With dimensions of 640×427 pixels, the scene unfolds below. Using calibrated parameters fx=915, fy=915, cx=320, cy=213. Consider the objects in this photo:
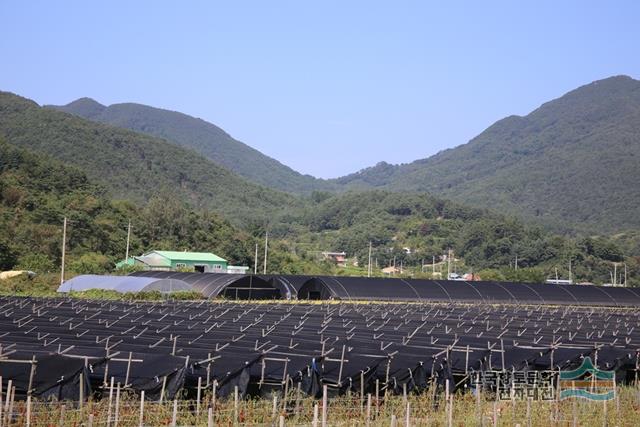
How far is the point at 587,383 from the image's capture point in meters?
16.2

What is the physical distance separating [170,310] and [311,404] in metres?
15.8

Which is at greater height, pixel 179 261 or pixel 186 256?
pixel 186 256

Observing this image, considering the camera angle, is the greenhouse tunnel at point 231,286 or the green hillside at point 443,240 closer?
the greenhouse tunnel at point 231,286

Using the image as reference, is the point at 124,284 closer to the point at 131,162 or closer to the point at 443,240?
the point at 443,240

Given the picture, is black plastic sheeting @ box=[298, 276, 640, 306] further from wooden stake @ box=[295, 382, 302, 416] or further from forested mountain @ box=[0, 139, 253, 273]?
wooden stake @ box=[295, 382, 302, 416]

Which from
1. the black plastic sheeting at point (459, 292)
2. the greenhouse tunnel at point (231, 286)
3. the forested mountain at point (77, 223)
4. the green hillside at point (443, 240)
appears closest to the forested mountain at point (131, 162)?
→ the green hillside at point (443, 240)

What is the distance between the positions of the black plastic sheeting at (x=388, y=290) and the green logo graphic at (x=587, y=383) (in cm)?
2243

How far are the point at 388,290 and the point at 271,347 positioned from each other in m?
24.6

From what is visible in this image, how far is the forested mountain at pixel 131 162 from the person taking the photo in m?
93.1

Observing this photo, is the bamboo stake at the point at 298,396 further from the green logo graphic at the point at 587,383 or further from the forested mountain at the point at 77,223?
the forested mountain at the point at 77,223

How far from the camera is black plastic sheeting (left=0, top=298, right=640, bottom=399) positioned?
542 inches

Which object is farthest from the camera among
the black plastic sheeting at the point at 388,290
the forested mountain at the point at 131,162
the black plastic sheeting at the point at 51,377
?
the forested mountain at the point at 131,162

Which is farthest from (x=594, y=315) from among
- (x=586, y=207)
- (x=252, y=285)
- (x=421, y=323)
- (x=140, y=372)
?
(x=586, y=207)

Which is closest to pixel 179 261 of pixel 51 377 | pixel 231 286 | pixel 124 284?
pixel 231 286
